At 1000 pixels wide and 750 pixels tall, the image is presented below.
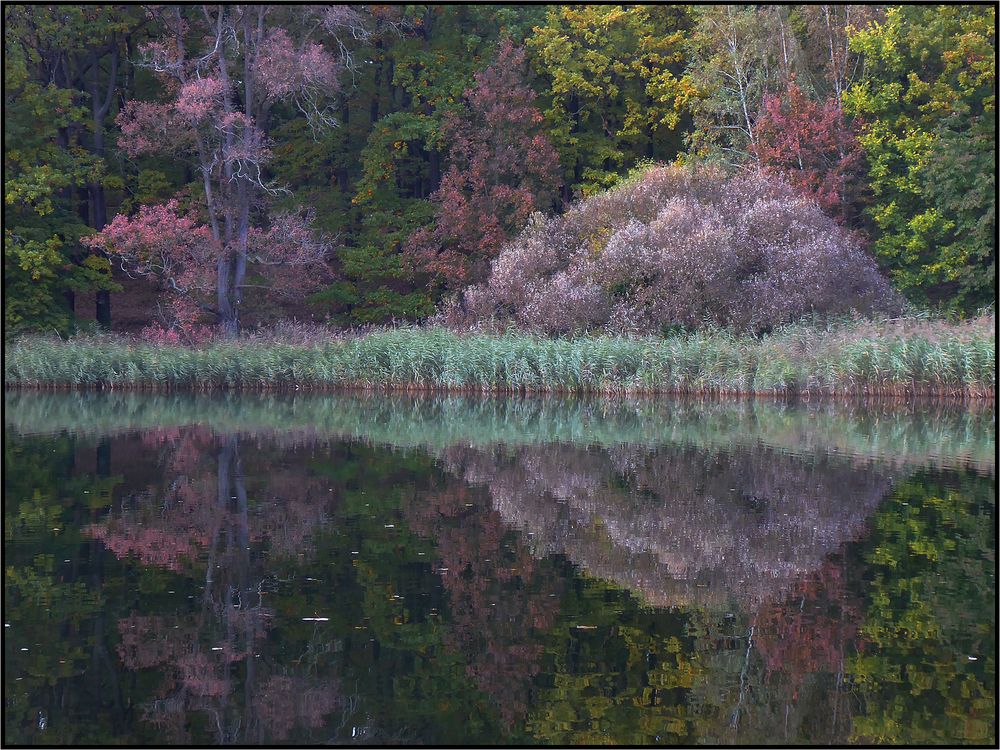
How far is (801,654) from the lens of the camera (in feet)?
19.5

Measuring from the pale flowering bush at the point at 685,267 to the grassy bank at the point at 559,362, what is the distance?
941 mm

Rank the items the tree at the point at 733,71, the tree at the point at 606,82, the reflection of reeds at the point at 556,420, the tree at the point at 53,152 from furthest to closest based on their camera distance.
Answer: the tree at the point at 606,82 < the tree at the point at 733,71 < the tree at the point at 53,152 < the reflection of reeds at the point at 556,420

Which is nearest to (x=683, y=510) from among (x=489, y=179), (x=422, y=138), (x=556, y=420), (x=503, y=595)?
(x=503, y=595)

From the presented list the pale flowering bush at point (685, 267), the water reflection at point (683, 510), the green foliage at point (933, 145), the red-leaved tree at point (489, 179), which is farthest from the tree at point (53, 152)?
the green foliage at point (933, 145)

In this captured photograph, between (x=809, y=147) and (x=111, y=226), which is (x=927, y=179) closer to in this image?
(x=809, y=147)

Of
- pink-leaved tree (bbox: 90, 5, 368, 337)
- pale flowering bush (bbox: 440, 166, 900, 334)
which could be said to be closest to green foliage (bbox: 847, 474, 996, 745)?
pale flowering bush (bbox: 440, 166, 900, 334)

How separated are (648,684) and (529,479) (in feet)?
20.7

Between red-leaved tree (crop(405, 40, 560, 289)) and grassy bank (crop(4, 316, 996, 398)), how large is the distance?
259 inches

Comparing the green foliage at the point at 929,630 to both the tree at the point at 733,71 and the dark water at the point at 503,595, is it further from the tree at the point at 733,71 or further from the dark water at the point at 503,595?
the tree at the point at 733,71

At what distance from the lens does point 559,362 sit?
22.2 meters

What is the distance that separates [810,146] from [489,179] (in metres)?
8.86

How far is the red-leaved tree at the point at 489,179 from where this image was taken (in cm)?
3022

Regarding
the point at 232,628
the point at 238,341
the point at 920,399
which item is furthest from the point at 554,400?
the point at 232,628

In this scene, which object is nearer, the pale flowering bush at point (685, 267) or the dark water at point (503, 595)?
the dark water at point (503, 595)
